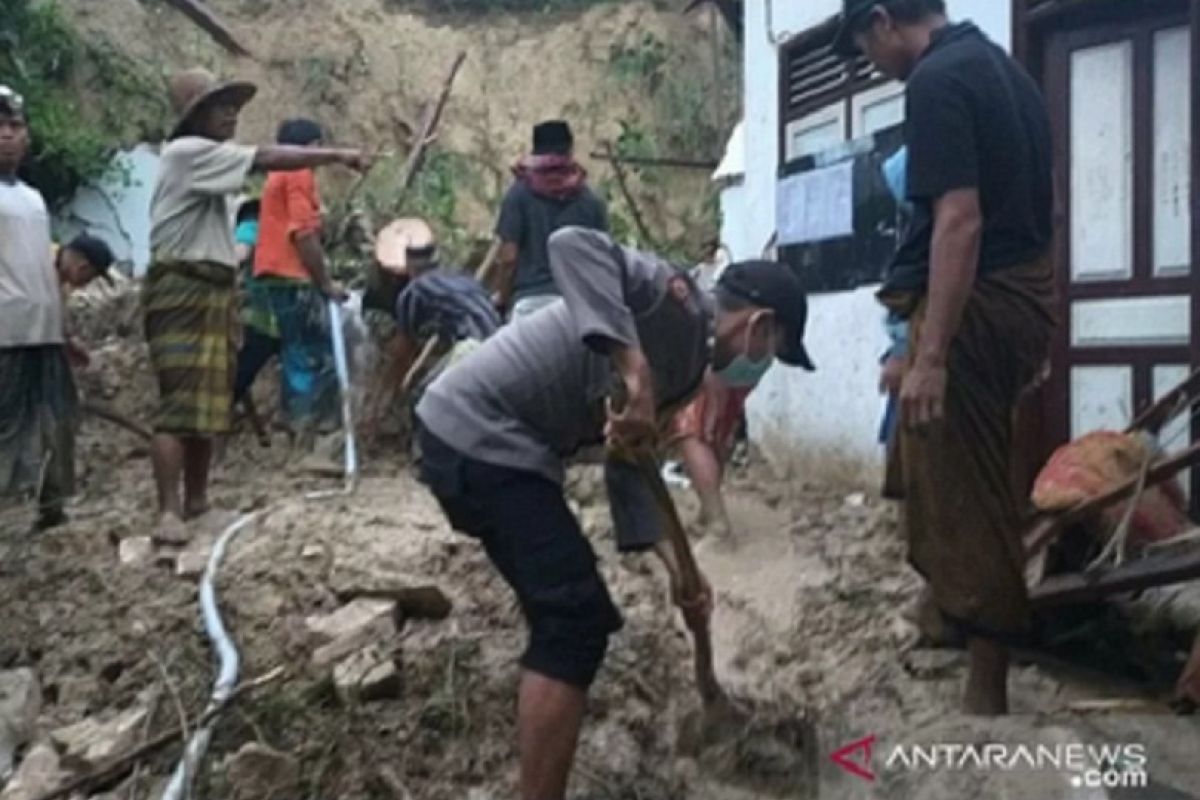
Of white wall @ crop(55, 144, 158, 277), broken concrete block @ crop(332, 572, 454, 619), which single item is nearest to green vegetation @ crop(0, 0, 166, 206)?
white wall @ crop(55, 144, 158, 277)

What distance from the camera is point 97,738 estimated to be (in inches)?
148

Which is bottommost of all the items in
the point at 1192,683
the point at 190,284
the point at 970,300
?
the point at 1192,683

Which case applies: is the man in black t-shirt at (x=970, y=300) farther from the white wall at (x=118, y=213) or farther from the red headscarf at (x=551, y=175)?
the white wall at (x=118, y=213)

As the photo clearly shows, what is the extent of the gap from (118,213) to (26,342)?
8.48m

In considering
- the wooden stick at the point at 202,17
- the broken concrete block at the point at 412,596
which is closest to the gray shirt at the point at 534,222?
the broken concrete block at the point at 412,596

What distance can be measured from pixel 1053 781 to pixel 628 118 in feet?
48.6

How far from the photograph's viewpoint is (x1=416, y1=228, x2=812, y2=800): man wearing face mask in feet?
9.39

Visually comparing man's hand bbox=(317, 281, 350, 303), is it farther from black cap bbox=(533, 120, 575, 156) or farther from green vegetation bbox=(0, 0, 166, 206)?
green vegetation bbox=(0, 0, 166, 206)

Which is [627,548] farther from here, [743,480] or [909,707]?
[743,480]

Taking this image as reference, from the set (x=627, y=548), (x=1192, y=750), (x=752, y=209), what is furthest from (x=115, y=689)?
(x=752, y=209)

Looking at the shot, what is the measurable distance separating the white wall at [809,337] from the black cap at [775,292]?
301 cm

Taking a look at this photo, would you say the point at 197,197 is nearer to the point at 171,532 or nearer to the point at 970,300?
the point at 171,532

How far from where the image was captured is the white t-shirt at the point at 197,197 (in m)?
5.21

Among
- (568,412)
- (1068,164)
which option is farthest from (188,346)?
(1068,164)
